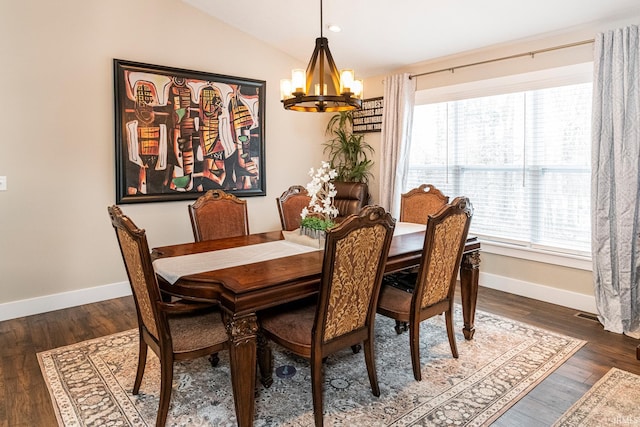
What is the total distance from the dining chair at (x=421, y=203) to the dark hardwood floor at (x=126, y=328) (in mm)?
983

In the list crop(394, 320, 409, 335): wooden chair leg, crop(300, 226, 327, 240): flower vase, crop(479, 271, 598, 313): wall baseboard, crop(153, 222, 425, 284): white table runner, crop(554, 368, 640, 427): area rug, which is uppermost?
crop(300, 226, 327, 240): flower vase

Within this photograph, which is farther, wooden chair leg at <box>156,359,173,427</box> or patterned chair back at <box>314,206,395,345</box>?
wooden chair leg at <box>156,359,173,427</box>

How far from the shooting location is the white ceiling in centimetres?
324

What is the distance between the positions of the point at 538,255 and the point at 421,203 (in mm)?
1278

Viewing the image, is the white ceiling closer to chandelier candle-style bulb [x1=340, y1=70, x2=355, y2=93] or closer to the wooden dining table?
chandelier candle-style bulb [x1=340, y1=70, x2=355, y2=93]

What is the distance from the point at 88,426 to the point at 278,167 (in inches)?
141

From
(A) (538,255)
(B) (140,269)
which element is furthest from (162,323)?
(A) (538,255)

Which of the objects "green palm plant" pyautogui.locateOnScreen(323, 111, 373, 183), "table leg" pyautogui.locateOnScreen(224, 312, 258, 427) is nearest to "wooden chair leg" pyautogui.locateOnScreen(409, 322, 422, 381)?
"table leg" pyautogui.locateOnScreen(224, 312, 258, 427)

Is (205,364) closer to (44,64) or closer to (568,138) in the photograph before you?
(44,64)

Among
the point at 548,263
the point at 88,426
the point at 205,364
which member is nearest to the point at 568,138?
the point at 548,263

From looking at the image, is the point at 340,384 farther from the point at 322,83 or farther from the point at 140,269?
the point at 322,83

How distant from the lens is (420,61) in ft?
15.1

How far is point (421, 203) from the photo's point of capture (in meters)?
3.64

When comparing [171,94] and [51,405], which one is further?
[171,94]
